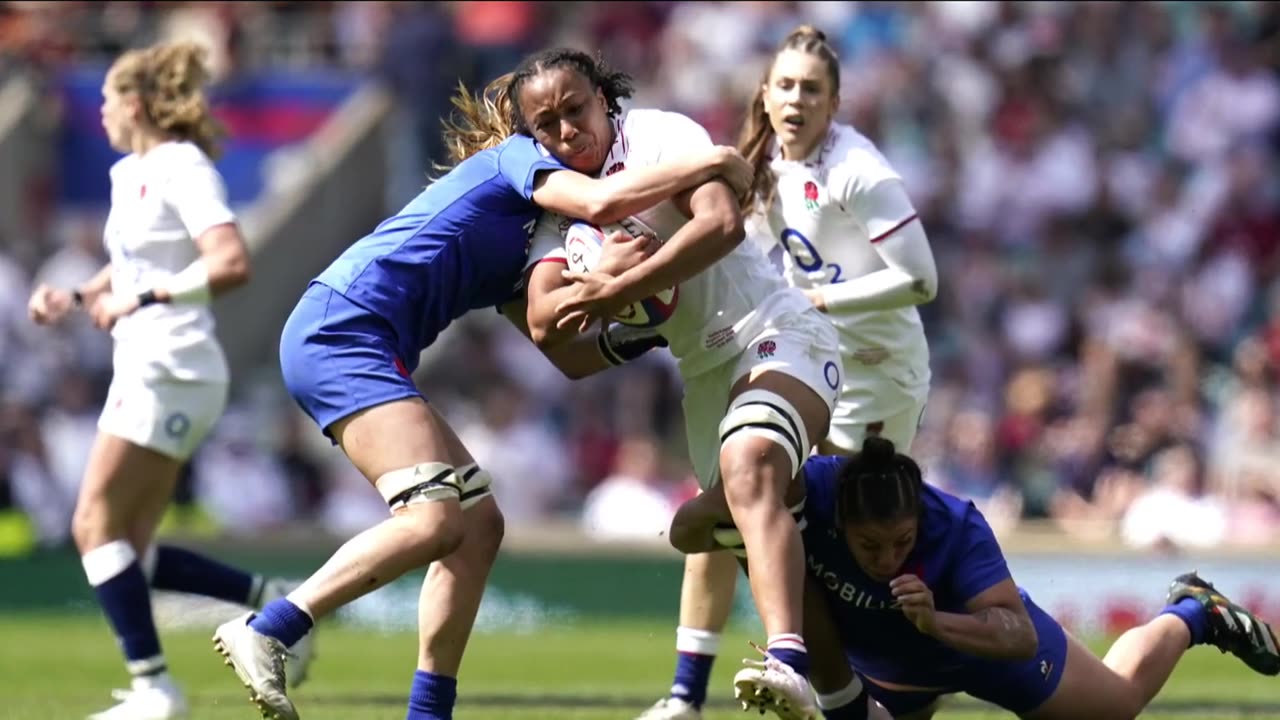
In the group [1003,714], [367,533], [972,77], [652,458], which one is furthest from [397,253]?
[972,77]

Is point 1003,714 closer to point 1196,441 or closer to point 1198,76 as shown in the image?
point 1196,441

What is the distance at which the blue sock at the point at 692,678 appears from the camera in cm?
784

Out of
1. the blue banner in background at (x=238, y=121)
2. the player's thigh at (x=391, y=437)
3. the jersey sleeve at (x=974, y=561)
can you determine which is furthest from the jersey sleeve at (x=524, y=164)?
the blue banner in background at (x=238, y=121)

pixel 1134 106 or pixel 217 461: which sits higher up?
pixel 1134 106

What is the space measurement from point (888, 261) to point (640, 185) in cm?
203

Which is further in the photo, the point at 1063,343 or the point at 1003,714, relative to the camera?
the point at 1063,343

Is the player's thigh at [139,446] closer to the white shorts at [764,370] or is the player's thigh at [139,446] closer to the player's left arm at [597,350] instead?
the player's left arm at [597,350]

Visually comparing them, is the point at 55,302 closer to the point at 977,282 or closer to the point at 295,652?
the point at 295,652

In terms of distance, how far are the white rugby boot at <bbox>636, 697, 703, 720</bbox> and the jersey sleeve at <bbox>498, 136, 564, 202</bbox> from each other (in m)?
2.11

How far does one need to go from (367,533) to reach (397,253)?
35.4 inches

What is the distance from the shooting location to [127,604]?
845cm

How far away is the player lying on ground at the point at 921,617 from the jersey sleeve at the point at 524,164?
1.18m

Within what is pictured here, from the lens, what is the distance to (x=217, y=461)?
15.7 meters

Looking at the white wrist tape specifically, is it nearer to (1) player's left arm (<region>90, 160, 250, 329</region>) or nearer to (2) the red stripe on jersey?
(1) player's left arm (<region>90, 160, 250, 329</region>)
